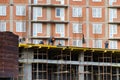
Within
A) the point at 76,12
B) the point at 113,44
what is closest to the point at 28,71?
the point at 76,12

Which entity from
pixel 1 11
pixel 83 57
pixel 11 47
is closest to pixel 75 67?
pixel 83 57

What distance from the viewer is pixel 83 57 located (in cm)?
6047

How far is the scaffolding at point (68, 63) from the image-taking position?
189 ft

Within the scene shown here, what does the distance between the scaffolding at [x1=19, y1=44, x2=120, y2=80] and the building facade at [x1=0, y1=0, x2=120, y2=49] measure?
1815 centimetres

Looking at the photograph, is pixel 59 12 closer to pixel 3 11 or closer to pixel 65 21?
pixel 65 21

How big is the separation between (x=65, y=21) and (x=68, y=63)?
75.7 feet

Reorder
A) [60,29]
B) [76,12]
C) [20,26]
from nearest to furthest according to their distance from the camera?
[20,26]
[60,29]
[76,12]

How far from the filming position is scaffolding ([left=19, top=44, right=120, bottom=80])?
5762 cm

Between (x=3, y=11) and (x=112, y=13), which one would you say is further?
(x=112, y=13)

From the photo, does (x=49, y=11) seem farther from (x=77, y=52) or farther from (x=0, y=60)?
(x=0, y=60)

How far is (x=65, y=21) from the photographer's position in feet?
270

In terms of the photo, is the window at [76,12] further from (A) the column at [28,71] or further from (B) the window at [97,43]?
(A) the column at [28,71]

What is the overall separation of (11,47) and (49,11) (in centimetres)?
3872

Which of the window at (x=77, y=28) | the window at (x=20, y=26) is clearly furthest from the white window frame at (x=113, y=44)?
the window at (x=20, y=26)
